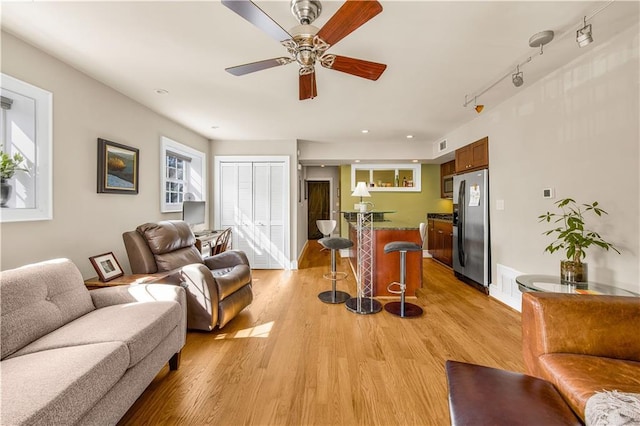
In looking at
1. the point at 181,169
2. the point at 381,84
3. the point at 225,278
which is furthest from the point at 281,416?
the point at 181,169

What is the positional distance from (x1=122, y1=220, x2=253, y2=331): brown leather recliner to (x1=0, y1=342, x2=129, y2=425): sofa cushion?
3.53 ft

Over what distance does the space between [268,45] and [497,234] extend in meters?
3.40

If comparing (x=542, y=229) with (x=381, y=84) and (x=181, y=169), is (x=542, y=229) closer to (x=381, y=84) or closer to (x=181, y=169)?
(x=381, y=84)

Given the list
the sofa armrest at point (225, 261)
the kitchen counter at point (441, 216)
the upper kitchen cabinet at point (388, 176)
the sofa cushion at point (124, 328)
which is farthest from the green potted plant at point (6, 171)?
the kitchen counter at point (441, 216)

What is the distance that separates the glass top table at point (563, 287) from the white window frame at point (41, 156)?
12.1 feet

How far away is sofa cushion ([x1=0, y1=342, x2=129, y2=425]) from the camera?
3.19ft

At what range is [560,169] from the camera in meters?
2.60

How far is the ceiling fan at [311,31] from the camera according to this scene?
132 cm

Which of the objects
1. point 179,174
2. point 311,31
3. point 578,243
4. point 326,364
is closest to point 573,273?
point 578,243

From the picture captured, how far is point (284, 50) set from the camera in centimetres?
220

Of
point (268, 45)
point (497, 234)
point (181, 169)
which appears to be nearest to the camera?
point (268, 45)

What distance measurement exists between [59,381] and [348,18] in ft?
6.75

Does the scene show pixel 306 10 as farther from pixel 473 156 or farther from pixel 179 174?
pixel 179 174

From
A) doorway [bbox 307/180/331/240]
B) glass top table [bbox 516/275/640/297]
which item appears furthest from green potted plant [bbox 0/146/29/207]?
doorway [bbox 307/180/331/240]
